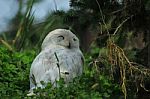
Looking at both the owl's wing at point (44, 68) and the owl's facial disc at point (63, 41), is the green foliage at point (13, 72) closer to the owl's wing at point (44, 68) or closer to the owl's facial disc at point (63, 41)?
the owl's wing at point (44, 68)

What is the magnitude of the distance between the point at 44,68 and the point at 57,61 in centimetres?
15

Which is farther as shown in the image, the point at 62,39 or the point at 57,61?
the point at 62,39

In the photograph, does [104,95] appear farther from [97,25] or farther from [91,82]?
[97,25]

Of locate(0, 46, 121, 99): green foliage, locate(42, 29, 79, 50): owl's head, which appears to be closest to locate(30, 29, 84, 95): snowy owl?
locate(42, 29, 79, 50): owl's head

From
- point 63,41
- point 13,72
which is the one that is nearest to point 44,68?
point 63,41

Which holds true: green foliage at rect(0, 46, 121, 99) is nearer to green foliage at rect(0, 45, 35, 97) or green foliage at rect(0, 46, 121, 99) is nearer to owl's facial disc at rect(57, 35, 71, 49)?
green foliage at rect(0, 45, 35, 97)

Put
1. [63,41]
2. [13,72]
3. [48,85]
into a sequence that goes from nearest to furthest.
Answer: [48,85]
[63,41]
[13,72]

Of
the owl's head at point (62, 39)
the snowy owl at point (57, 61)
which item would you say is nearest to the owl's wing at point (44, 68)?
the snowy owl at point (57, 61)

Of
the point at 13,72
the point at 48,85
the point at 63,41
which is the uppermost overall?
the point at 63,41

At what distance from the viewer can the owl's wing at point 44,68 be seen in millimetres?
5277

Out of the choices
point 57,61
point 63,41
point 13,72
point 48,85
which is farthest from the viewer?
point 13,72

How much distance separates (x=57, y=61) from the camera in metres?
5.29

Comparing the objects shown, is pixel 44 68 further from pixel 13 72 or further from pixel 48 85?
pixel 13 72

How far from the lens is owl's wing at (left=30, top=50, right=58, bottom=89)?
5277 millimetres
